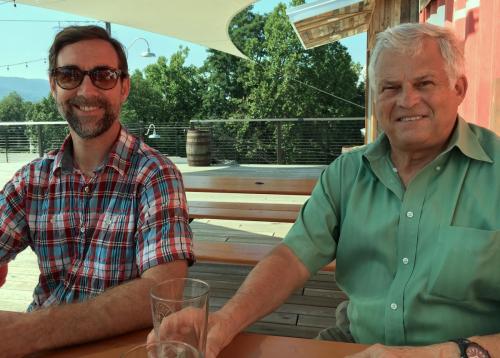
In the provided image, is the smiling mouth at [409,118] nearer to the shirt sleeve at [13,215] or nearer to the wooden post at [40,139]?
the shirt sleeve at [13,215]

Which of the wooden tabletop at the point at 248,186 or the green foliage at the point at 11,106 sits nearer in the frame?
the wooden tabletop at the point at 248,186

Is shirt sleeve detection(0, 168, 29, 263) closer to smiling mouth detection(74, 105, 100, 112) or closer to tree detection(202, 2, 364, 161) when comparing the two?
smiling mouth detection(74, 105, 100, 112)

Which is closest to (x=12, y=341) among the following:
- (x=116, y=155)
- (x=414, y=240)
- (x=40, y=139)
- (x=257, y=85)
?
(x=116, y=155)

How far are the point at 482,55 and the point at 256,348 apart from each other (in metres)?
2.50

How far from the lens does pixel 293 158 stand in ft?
33.9

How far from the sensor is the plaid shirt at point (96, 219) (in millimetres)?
1232

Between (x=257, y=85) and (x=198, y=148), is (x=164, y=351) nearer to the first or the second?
(x=198, y=148)

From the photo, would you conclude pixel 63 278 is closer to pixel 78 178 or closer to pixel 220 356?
pixel 78 178

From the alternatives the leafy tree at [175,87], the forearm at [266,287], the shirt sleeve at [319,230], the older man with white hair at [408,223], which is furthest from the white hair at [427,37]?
the leafy tree at [175,87]

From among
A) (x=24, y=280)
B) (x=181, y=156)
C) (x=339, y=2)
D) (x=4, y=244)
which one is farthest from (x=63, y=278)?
(x=181, y=156)

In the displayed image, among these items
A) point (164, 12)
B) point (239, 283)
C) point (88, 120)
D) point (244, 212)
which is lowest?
point (239, 283)

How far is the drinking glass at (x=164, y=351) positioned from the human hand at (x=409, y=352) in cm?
34

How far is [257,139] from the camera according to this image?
11.1m

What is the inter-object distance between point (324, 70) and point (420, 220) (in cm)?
2276
